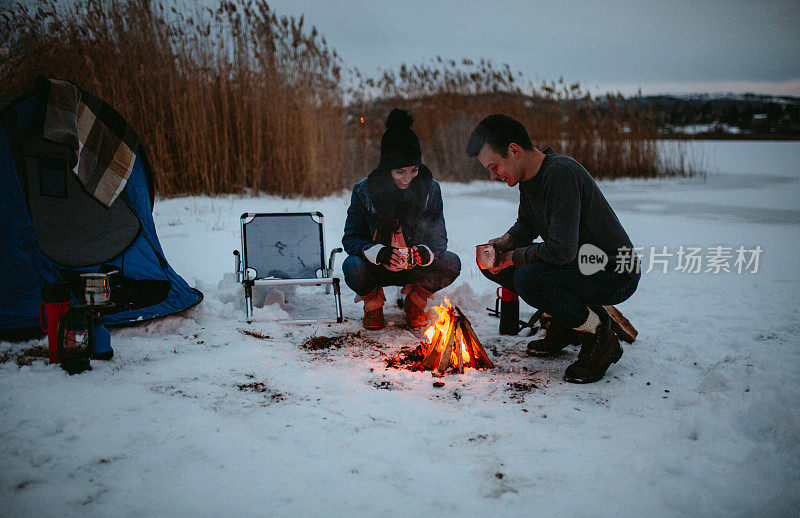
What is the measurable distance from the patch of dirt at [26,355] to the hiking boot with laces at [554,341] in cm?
272

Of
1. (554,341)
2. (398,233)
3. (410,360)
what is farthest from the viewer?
(398,233)

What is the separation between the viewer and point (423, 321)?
3.84 metres

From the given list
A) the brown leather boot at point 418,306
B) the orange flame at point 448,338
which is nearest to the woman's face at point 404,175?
the brown leather boot at point 418,306

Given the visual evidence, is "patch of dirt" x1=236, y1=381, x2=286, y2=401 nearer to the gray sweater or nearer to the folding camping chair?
the gray sweater

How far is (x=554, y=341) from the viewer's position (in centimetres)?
323

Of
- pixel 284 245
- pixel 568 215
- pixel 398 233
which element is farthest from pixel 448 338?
pixel 284 245

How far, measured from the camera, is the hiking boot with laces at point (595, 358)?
9.27 feet

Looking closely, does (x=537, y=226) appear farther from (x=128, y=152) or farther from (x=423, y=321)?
(x=128, y=152)

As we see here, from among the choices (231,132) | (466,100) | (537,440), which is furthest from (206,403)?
(466,100)

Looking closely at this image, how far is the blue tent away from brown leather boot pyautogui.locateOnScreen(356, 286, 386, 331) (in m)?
1.18

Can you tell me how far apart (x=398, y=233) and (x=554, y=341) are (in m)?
1.37

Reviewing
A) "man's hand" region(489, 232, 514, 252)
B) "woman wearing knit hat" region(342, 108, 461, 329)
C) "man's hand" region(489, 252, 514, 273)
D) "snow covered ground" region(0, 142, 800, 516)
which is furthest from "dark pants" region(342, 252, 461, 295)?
"man's hand" region(489, 252, 514, 273)

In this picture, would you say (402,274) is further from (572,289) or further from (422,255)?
(572,289)

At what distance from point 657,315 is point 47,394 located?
364 centimetres
